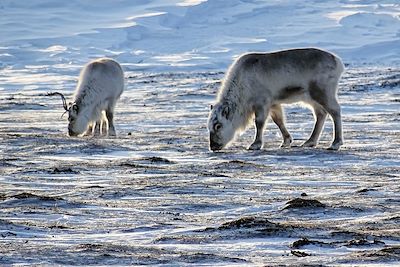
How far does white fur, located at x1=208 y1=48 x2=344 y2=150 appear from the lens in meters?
16.7

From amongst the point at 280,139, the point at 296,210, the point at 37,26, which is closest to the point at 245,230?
the point at 296,210

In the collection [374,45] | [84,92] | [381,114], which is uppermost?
[84,92]

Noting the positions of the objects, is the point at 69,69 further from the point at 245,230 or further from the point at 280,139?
the point at 245,230

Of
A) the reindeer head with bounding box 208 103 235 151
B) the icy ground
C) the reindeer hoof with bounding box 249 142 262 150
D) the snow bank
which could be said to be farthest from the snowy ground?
the snow bank

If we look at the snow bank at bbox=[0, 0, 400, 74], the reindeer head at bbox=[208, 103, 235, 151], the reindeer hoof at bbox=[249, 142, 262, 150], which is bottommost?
the snow bank at bbox=[0, 0, 400, 74]

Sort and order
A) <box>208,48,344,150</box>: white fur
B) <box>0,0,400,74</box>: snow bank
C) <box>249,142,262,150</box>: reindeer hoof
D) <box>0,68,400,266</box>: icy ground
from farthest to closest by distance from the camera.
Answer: <box>0,0,400,74</box>: snow bank, <box>249,142,262,150</box>: reindeer hoof, <box>208,48,344,150</box>: white fur, <box>0,68,400,266</box>: icy ground

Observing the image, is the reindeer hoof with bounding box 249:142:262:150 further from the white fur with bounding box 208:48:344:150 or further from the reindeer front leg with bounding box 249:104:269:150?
the reindeer front leg with bounding box 249:104:269:150

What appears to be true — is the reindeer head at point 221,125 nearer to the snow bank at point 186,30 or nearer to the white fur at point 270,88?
the white fur at point 270,88

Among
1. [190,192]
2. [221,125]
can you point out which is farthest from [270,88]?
[190,192]

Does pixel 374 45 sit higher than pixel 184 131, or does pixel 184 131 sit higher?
pixel 184 131

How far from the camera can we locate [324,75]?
1667cm

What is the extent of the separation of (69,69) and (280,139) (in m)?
58.7

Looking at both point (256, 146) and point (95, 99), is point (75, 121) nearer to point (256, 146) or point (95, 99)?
point (95, 99)

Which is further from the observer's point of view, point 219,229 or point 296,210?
point 296,210
